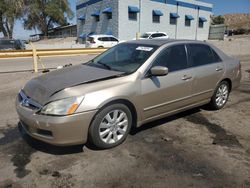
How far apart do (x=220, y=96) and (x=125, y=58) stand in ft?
7.91

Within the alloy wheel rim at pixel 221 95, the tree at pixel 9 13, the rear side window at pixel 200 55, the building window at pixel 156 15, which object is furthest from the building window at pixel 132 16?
the rear side window at pixel 200 55

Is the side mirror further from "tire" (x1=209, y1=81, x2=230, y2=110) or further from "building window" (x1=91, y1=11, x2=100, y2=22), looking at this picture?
"building window" (x1=91, y1=11, x2=100, y2=22)

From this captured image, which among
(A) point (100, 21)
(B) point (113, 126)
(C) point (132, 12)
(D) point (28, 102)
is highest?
(C) point (132, 12)

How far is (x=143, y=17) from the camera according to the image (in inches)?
1195

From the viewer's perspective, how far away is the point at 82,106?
3.24 meters

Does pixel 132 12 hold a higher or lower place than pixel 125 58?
higher

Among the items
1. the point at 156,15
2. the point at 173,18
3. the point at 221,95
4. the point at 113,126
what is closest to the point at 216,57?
the point at 221,95

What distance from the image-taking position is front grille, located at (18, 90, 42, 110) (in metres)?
A: 3.36

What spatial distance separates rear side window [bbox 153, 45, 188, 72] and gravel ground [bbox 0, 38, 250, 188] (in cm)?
109

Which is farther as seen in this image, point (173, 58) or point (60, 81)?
point (173, 58)

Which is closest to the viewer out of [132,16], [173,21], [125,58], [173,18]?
[125,58]

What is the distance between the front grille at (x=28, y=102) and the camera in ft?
11.0

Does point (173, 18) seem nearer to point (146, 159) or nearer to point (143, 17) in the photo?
point (143, 17)

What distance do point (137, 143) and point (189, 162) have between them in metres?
0.87
